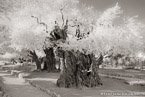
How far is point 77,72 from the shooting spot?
20.9 meters

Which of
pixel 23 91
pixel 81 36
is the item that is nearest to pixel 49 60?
pixel 81 36

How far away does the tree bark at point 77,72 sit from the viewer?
2052 centimetres

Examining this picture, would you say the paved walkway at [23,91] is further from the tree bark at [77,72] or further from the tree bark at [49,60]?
the tree bark at [49,60]

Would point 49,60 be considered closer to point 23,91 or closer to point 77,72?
point 77,72

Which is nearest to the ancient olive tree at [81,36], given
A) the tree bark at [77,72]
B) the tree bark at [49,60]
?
the tree bark at [77,72]

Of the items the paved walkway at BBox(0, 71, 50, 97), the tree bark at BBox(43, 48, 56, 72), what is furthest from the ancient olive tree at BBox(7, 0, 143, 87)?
the tree bark at BBox(43, 48, 56, 72)

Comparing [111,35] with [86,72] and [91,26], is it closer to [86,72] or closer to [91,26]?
[91,26]

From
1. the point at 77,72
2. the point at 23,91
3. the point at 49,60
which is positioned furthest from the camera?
the point at 49,60

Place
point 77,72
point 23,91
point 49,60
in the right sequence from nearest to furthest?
point 23,91 < point 77,72 < point 49,60

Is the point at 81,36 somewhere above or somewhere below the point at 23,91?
above

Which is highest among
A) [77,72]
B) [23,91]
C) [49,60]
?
[49,60]

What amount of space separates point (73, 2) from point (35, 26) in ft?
23.8

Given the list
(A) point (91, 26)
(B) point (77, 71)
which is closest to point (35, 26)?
(A) point (91, 26)

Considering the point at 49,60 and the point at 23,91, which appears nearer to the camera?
the point at 23,91
